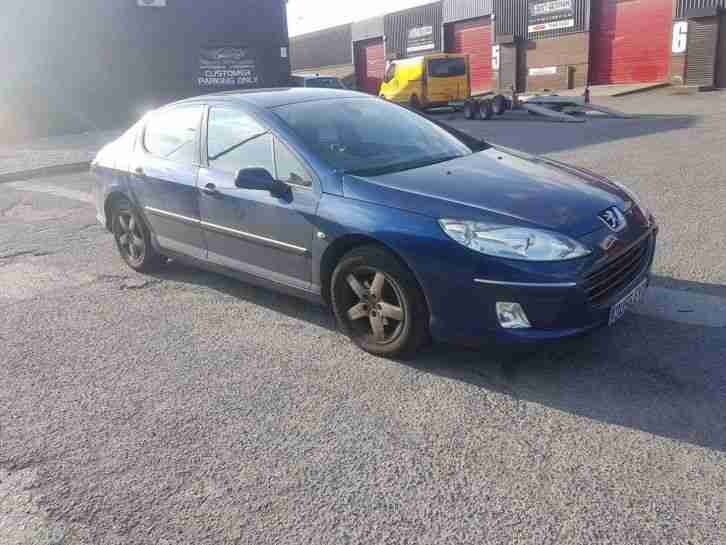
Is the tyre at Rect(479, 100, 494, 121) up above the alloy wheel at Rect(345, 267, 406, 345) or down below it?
above

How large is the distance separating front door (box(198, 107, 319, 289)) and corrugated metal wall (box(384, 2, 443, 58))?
3617 centimetres

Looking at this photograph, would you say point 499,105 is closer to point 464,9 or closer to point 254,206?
point 254,206

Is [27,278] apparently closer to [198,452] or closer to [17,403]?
[17,403]

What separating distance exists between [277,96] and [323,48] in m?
47.5

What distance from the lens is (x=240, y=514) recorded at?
2.60m

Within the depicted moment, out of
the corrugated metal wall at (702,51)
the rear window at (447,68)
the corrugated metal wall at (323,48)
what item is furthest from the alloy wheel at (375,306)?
the corrugated metal wall at (323,48)

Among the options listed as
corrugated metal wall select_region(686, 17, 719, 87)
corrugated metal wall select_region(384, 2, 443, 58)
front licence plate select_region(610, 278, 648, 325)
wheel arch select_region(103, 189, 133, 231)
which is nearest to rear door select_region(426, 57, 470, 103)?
corrugated metal wall select_region(686, 17, 719, 87)

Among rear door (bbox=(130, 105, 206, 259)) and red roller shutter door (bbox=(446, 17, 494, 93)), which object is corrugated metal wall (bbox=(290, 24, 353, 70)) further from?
rear door (bbox=(130, 105, 206, 259))

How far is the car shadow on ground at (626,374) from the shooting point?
10.2 ft

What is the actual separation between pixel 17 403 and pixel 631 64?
30731 millimetres

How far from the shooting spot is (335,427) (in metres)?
3.20

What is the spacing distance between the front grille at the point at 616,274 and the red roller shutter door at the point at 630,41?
2749 centimetres

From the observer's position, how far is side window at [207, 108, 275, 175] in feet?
14.2

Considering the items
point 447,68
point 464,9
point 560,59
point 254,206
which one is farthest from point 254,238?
point 464,9
